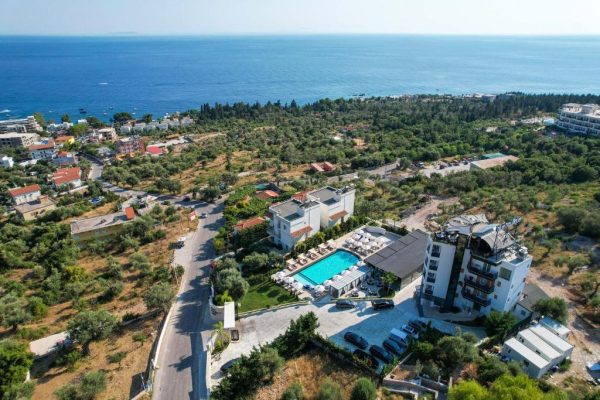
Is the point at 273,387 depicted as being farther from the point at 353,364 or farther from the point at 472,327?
the point at 472,327

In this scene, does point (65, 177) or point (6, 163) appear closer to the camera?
point (65, 177)

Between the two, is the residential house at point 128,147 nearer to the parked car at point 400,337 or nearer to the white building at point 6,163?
the white building at point 6,163

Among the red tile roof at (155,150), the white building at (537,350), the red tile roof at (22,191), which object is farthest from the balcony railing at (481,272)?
the red tile roof at (155,150)

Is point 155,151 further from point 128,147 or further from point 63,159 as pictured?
point 63,159

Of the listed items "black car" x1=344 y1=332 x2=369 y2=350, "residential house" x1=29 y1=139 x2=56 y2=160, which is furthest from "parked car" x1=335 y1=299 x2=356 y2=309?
"residential house" x1=29 y1=139 x2=56 y2=160

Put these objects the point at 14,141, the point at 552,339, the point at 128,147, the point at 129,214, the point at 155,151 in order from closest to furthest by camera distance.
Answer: the point at 552,339 < the point at 129,214 < the point at 155,151 < the point at 128,147 < the point at 14,141

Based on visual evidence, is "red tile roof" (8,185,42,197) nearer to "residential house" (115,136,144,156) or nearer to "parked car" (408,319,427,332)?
"residential house" (115,136,144,156)

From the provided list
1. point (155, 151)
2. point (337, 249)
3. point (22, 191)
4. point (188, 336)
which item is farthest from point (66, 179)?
point (337, 249)
